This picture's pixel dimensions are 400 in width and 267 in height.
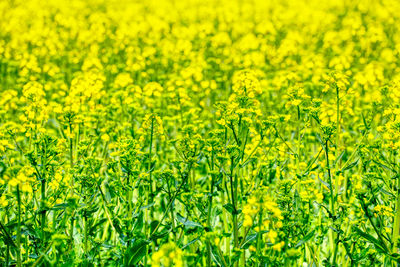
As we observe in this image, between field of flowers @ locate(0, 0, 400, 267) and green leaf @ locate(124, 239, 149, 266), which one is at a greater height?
field of flowers @ locate(0, 0, 400, 267)

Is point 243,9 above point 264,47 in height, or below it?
above

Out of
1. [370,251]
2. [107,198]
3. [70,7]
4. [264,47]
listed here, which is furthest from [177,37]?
[370,251]

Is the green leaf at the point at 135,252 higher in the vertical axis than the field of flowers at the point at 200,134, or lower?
lower

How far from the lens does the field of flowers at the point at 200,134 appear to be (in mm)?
2949

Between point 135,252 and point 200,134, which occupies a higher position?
point 200,134

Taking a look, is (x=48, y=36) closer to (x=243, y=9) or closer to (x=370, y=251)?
(x=243, y=9)

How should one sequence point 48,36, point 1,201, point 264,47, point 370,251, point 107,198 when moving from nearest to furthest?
point 1,201 → point 370,251 → point 107,198 → point 264,47 → point 48,36


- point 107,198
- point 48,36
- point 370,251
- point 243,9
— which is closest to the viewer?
point 370,251

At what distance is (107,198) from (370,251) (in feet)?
6.16

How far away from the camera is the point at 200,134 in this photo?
4.64 m

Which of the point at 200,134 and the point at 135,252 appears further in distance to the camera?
the point at 200,134

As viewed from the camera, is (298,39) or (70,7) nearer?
(298,39)

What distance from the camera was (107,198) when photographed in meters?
3.33

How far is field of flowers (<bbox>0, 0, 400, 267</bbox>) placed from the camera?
2.95 metres
